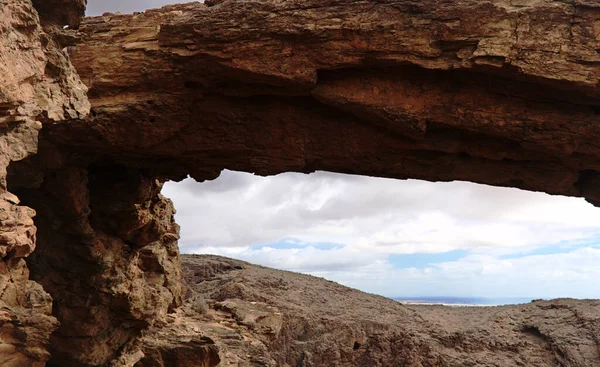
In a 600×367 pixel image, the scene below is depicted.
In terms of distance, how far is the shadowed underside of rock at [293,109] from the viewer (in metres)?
8.94

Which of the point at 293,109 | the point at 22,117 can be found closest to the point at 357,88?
the point at 293,109

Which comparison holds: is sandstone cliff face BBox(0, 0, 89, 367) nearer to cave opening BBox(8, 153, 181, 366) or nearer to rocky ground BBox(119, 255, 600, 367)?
cave opening BBox(8, 153, 181, 366)

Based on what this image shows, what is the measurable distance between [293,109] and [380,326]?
39.9 feet

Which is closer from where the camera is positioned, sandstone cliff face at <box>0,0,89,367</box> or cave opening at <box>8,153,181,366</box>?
sandstone cliff face at <box>0,0,89,367</box>

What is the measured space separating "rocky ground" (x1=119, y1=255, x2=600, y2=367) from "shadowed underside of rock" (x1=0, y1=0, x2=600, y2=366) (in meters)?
5.21

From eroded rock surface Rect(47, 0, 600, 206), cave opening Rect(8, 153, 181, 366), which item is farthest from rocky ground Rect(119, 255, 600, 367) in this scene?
eroded rock surface Rect(47, 0, 600, 206)

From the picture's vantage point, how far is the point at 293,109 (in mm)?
10203

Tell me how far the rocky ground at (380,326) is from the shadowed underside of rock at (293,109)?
17.1ft

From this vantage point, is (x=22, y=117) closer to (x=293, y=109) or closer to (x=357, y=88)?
(x=293, y=109)

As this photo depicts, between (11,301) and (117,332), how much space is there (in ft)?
22.8

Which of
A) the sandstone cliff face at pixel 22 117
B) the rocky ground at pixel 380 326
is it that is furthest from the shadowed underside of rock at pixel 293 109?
the rocky ground at pixel 380 326

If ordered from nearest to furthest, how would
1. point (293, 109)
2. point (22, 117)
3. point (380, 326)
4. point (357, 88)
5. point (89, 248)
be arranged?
point (22, 117) → point (357, 88) → point (293, 109) → point (89, 248) → point (380, 326)

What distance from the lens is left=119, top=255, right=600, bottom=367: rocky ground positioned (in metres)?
18.8

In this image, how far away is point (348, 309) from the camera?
827 inches
